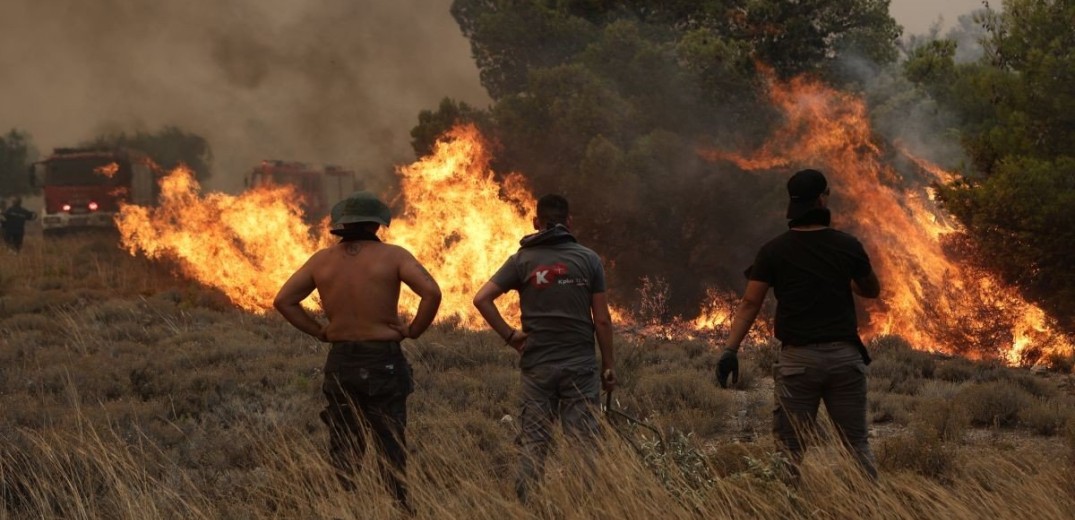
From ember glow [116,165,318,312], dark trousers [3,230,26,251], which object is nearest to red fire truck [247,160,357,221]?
ember glow [116,165,318,312]

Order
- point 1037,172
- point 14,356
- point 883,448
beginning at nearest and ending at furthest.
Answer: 1. point 883,448
2. point 14,356
3. point 1037,172

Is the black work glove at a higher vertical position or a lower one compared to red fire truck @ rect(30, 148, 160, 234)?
higher

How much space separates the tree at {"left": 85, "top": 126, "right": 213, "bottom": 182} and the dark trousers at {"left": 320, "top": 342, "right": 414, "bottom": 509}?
93.0 ft

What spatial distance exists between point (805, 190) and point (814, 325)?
0.67 metres

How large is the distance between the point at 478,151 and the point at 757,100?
5701 millimetres

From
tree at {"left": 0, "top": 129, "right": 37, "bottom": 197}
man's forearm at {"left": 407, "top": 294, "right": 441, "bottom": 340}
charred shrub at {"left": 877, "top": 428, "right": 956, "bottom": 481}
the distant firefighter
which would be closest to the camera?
man's forearm at {"left": 407, "top": 294, "right": 441, "bottom": 340}

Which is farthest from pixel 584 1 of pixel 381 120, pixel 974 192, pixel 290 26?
pixel 974 192

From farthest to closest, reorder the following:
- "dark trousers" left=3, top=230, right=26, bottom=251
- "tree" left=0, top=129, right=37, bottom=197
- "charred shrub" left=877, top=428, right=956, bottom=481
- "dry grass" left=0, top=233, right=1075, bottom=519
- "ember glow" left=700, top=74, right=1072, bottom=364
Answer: "tree" left=0, top=129, right=37, bottom=197 → "dark trousers" left=3, top=230, right=26, bottom=251 → "ember glow" left=700, top=74, right=1072, bottom=364 → "charred shrub" left=877, top=428, right=956, bottom=481 → "dry grass" left=0, top=233, right=1075, bottom=519

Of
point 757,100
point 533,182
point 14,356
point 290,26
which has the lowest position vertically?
point 14,356

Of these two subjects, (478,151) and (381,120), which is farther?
(381,120)

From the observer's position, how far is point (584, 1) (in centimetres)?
2398

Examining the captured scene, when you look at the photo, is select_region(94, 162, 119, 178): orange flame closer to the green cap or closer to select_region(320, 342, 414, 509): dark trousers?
the green cap

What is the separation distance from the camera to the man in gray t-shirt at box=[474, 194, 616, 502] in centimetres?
591

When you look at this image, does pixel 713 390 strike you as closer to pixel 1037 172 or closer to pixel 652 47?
pixel 1037 172
